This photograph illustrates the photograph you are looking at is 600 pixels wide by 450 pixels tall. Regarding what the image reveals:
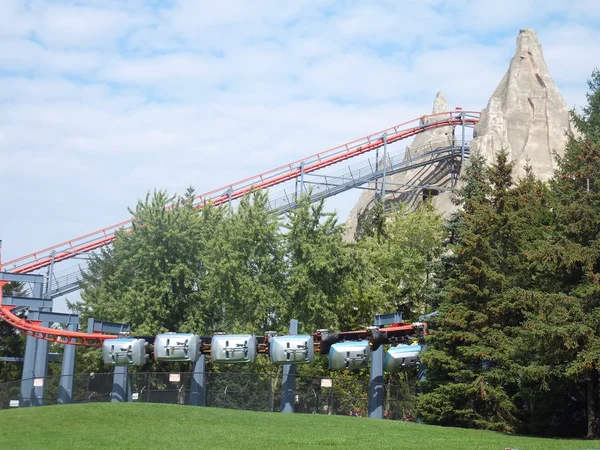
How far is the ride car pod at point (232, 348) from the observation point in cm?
3722

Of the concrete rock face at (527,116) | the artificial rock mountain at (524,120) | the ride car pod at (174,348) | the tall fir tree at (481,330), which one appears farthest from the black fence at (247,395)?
the concrete rock face at (527,116)

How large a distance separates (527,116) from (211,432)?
52168 mm

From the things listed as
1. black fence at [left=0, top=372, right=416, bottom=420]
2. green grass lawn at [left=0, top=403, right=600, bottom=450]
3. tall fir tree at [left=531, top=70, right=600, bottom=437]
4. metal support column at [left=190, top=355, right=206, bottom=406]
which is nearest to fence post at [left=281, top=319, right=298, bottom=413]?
black fence at [left=0, top=372, right=416, bottom=420]

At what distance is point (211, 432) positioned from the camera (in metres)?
28.2

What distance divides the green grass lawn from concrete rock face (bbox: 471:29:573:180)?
41311 millimetres

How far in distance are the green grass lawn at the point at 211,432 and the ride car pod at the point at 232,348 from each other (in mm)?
3703

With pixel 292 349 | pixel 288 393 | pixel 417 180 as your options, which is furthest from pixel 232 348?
pixel 417 180

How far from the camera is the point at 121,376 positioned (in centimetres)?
3841

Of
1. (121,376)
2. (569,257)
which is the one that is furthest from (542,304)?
(121,376)

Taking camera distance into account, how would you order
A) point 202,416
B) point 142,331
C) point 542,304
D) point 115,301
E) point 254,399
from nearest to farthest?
point 542,304
point 202,416
point 254,399
point 142,331
point 115,301

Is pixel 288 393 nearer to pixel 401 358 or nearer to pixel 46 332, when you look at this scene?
pixel 401 358

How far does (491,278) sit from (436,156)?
4443 cm

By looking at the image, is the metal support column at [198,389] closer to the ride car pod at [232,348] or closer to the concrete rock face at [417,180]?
the ride car pod at [232,348]

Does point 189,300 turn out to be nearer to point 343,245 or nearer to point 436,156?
point 343,245
